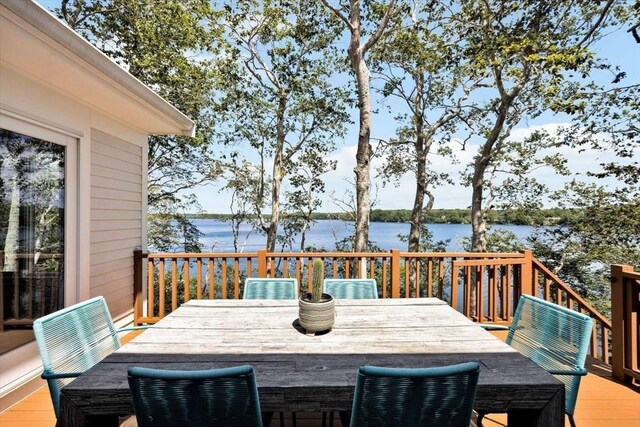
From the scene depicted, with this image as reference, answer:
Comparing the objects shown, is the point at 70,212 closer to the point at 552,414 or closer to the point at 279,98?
the point at 552,414

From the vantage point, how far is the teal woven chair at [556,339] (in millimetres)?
1721

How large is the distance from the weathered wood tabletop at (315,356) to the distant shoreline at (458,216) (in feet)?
36.9

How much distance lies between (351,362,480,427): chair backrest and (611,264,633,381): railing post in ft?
8.56

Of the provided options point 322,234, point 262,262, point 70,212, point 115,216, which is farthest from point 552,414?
point 322,234

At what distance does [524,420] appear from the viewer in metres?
1.49

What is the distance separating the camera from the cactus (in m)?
1.85

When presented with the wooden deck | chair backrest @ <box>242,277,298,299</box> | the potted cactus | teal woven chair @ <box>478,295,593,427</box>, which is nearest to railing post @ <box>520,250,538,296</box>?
the wooden deck

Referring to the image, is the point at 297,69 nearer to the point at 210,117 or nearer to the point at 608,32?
the point at 210,117

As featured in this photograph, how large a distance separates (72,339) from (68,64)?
1.91 m

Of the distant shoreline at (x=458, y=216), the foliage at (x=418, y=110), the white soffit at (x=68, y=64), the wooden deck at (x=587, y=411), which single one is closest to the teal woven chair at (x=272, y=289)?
the wooden deck at (x=587, y=411)

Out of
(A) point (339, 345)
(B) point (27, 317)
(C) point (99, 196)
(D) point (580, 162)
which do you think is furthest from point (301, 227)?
(A) point (339, 345)

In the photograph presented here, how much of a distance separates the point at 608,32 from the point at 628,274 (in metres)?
7.62

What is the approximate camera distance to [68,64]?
8.05 ft

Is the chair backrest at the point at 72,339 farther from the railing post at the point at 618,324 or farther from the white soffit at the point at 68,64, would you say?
the railing post at the point at 618,324
